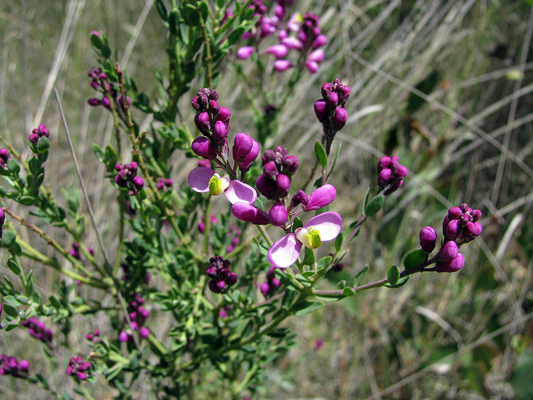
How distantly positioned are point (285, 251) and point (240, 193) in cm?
14

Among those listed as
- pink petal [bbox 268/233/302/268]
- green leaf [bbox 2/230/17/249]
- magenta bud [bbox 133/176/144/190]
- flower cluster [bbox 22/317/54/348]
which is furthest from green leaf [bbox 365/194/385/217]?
flower cluster [bbox 22/317/54/348]

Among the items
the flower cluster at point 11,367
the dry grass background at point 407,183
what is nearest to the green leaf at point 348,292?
the flower cluster at point 11,367

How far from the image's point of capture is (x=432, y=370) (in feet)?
7.39

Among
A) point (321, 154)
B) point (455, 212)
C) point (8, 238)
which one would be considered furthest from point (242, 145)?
point (8, 238)

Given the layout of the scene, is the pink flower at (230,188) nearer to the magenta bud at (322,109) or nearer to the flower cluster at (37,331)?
the magenta bud at (322,109)

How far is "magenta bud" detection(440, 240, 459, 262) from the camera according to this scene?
701 mm

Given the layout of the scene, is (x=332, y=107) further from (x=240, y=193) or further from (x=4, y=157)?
(x=4, y=157)

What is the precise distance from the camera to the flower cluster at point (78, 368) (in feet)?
3.26

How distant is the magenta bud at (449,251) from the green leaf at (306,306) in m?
0.27

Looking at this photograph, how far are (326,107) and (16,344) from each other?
90.5 inches

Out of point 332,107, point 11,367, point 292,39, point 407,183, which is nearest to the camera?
point 332,107

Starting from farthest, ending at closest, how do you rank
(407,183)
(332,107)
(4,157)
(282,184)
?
(407,183) < (4,157) < (332,107) < (282,184)

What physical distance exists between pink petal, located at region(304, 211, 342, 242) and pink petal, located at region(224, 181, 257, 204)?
123mm

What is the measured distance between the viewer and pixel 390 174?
0.85 meters
